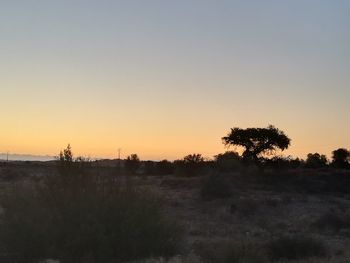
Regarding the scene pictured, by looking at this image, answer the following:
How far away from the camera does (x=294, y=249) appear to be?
22.6 meters

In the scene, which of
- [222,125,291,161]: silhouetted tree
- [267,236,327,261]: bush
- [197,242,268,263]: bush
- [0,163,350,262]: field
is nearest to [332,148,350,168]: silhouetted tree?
[222,125,291,161]: silhouetted tree

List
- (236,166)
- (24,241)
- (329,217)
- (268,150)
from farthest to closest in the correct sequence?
(268,150) < (236,166) < (329,217) < (24,241)

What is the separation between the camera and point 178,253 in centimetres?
1736

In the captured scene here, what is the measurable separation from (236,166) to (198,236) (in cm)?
4428

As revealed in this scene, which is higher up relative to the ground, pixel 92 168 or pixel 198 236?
pixel 92 168

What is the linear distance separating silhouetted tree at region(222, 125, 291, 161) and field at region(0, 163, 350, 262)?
608 inches

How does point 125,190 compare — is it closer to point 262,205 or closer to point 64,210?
point 64,210

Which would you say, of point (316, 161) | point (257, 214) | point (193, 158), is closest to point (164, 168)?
point (193, 158)

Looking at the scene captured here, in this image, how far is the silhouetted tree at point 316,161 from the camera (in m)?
106

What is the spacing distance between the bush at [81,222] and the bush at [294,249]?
20.4 ft

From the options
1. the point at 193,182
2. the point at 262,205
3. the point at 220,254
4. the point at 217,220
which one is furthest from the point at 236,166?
the point at 220,254

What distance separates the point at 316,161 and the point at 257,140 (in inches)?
1106

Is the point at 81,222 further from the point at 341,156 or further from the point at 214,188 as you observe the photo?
the point at 341,156

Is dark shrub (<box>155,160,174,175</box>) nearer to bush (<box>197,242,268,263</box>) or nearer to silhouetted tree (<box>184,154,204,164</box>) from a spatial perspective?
silhouetted tree (<box>184,154,204,164</box>)
